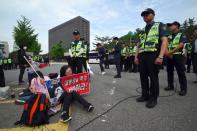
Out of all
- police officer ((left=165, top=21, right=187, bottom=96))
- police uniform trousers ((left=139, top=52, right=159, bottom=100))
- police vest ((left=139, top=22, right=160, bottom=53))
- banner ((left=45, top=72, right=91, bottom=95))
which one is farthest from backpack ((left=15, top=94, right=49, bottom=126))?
police officer ((left=165, top=21, right=187, bottom=96))

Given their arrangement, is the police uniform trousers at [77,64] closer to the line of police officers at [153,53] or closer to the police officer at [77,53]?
the police officer at [77,53]

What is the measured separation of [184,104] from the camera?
4484 mm

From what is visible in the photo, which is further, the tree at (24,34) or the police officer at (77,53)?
the tree at (24,34)

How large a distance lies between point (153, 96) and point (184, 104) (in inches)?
29.0

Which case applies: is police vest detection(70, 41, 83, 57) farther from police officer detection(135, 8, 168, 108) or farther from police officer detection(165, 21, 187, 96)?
police officer detection(135, 8, 168, 108)

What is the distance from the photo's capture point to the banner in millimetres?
4555

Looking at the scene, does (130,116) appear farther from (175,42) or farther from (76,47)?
(76,47)

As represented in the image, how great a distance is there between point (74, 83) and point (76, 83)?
0.07 m

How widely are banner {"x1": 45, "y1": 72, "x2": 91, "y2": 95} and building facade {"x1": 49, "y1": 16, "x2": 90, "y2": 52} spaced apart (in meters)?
91.6

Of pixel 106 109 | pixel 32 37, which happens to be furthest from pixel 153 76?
pixel 32 37

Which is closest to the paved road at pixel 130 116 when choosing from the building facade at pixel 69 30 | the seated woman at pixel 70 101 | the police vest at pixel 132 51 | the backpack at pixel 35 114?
the seated woman at pixel 70 101

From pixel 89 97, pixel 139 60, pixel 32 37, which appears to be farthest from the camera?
pixel 32 37

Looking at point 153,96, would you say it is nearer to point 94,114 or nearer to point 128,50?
point 94,114

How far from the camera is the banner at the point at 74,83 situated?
4.55 meters
